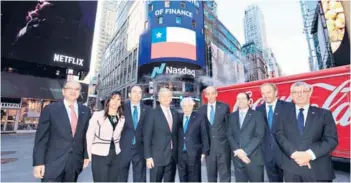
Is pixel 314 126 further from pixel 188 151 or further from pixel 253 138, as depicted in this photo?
pixel 188 151

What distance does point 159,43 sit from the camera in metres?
33.1

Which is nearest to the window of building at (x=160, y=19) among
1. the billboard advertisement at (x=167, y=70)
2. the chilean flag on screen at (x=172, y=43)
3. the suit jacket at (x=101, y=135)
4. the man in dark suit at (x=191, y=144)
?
the chilean flag on screen at (x=172, y=43)

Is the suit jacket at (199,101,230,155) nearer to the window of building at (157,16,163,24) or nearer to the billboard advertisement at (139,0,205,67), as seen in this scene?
the billboard advertisement at (139,0,205,67)

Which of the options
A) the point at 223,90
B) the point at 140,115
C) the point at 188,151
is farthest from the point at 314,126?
the point at 223,90

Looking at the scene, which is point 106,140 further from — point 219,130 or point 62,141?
point 219,130

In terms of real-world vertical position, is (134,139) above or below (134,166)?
above

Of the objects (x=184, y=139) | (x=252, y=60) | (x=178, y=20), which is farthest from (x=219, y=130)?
(x=252, y=60)

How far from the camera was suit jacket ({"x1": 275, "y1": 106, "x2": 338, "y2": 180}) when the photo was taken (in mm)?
2490

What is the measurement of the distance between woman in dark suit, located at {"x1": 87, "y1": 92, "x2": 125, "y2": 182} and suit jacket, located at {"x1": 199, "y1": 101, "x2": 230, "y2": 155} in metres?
1.96

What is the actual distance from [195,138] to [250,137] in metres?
1.13

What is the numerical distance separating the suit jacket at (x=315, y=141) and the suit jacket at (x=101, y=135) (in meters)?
2.87

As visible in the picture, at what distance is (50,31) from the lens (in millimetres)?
17281

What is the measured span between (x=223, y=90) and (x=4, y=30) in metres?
19.0

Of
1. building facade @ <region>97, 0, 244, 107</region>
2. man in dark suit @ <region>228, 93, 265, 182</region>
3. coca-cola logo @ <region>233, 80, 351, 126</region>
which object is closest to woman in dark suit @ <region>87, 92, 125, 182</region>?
man in dark suit @ <region>228, 93, 265, 182</region>
